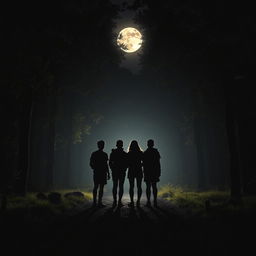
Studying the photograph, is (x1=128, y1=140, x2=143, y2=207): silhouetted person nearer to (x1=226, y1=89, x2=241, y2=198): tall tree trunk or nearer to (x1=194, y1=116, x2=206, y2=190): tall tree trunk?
(x1=226, y1=89, x2=241, y2=198): tall tree trunk

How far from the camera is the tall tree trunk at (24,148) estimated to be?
41.6 ft

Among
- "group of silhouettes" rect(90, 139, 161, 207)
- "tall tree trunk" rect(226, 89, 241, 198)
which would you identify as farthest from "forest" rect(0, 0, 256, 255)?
"group of silhouettes" rect(90, 139, 161, 207)

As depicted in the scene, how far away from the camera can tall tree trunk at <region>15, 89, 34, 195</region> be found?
1267 centimetres

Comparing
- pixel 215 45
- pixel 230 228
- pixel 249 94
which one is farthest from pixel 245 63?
pixel 230 228

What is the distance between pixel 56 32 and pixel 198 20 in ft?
18.8

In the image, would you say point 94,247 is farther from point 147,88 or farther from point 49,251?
point 147,88

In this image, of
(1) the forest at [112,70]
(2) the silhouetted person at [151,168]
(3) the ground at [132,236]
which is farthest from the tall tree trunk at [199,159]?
(3) the ground at [132,236]

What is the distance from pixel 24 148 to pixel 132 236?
9.58 metres

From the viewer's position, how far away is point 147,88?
98.9ft

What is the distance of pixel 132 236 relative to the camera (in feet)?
17.1

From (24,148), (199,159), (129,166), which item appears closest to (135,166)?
(129,166)

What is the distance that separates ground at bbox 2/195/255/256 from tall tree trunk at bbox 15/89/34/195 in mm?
6273

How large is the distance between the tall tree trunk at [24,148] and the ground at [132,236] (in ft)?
20.6

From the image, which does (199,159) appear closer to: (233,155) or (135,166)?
(233,155)
